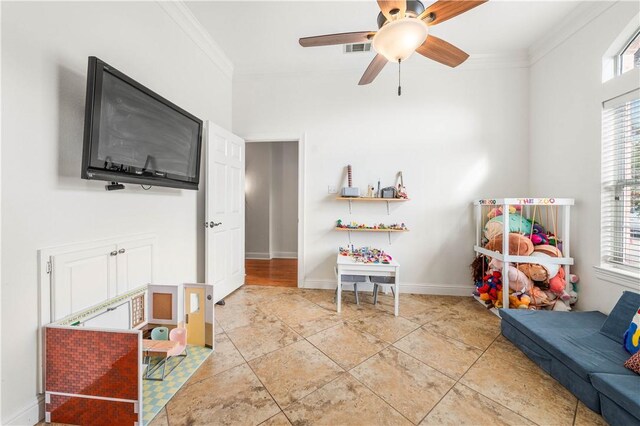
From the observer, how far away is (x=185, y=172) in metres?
2.28

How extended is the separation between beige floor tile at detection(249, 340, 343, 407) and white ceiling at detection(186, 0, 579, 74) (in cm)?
302

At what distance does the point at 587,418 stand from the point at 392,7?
8.30 ft

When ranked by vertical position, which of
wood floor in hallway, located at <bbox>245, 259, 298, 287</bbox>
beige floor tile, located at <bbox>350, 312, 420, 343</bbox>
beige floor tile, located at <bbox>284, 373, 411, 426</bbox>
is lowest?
beige floor tile, located at <bbox>284, 373, 411, 426</bbox>

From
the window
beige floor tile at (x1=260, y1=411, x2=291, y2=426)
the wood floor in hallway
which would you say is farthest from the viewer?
the wood floor in hallway

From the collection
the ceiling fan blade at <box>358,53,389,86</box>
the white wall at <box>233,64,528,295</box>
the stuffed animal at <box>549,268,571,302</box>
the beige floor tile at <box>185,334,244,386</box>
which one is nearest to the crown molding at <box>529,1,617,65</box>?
the white wall at <box>233,64,528,295</box>

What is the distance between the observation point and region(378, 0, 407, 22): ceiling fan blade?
1.36m

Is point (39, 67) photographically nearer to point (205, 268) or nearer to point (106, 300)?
point (106, 300)

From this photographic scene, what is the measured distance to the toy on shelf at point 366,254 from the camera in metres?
2.74

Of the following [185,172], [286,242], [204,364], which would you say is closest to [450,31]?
[185,172]

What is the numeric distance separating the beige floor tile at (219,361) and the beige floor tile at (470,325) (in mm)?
1751

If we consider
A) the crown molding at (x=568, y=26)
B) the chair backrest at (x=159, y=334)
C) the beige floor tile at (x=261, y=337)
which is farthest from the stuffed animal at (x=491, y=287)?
the chair backrest at (x=159, y=334)

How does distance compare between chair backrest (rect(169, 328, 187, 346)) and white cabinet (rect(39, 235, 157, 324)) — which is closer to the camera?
white cabinet (rect(39, 235, 157, 324))

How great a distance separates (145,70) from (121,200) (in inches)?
43.9

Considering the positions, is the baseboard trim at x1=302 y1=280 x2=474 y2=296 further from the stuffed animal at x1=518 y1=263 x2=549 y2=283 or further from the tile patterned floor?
the stuffed animal at x1=518 y1=263 x2=549 y2=283
